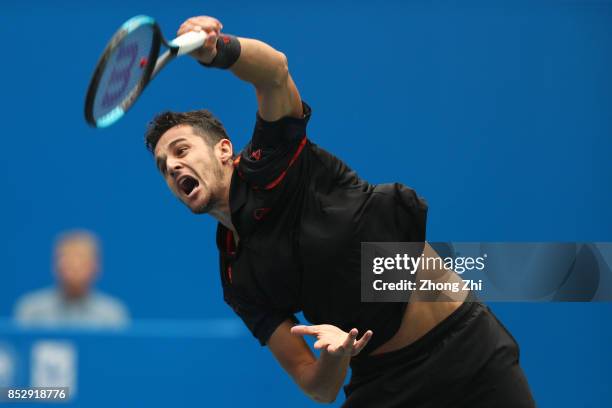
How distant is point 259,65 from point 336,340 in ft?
1.79

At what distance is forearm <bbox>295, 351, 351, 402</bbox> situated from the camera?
6.57 feet

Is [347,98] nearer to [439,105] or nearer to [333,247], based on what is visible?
[439,105]

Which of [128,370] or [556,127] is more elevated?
[556,127]

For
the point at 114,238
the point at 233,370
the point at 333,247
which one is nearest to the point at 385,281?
the point at 333,247

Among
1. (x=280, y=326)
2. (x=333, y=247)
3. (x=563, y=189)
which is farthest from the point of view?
(x=563, y=189)

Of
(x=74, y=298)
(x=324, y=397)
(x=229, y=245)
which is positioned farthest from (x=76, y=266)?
(x=324, y=397)

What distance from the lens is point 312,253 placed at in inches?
79.0

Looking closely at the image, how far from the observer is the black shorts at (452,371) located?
218cm

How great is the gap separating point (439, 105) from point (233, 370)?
3.81 ft

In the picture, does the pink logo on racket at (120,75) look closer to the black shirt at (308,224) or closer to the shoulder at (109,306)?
the black shirt at (308,224)

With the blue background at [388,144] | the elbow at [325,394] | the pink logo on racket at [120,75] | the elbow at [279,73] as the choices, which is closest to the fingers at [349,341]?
the elbow at [325,394]

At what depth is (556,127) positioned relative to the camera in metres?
3.46

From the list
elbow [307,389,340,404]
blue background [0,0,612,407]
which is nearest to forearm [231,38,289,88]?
elbow [307,389,340,404]

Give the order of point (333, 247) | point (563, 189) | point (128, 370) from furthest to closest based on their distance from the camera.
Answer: point (563, 189)
point (128, 370)
point (333, 247)
